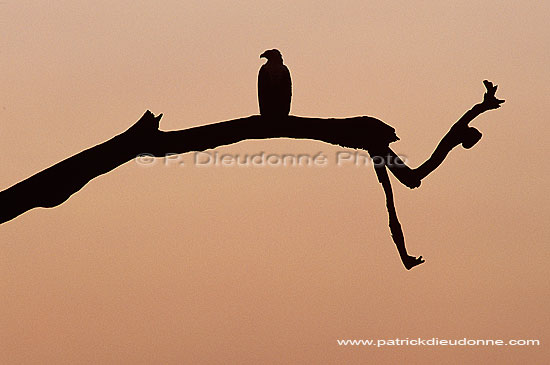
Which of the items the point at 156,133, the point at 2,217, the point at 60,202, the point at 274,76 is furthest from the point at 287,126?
the point at 274,76

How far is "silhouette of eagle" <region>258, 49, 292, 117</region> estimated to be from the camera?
5.75 metres

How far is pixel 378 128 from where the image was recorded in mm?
3096

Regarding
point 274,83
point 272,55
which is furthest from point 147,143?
point 272,55

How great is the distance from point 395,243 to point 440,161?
456 millimetres

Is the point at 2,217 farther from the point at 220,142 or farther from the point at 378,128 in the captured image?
the point at 378,128

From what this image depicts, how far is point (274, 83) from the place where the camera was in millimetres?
5773

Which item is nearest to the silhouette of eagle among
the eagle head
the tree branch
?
the eagle head

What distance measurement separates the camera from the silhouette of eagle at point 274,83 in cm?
575

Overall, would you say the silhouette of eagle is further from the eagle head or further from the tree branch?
the tree branch

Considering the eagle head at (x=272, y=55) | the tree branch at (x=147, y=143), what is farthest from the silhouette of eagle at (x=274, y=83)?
the tree branch at (x=147, y=143)

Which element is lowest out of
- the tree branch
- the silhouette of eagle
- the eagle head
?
the tree branch

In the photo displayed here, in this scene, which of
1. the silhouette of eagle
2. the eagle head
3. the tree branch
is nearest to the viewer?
the tree branch

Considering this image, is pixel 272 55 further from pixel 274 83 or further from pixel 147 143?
pixel 147 143

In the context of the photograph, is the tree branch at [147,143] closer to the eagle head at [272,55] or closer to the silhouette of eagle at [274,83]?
the silhouette of eagle at [274,83]
